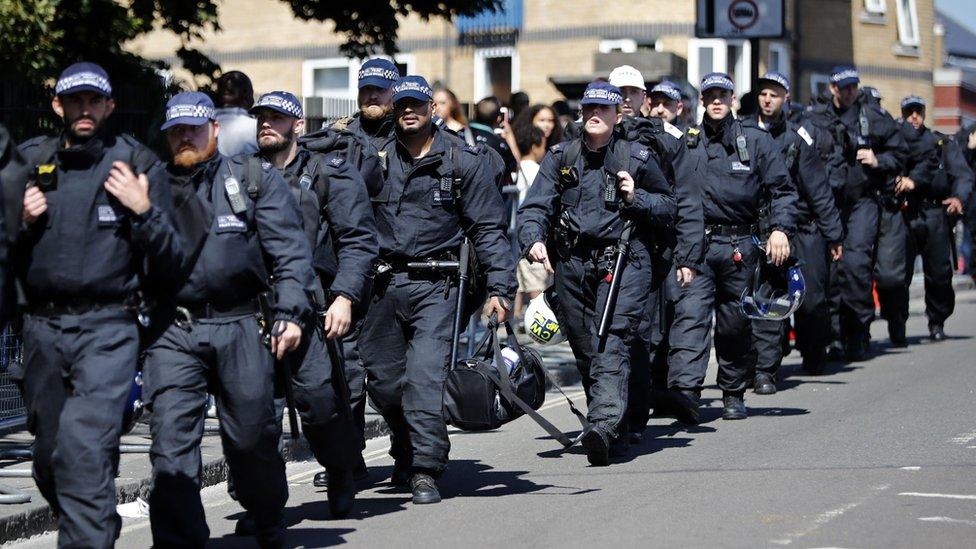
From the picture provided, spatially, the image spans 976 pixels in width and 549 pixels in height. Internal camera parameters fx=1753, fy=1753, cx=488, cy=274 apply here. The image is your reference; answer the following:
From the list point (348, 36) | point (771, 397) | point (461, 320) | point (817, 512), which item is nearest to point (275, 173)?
point (461, 320)

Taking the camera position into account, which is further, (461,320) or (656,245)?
(656,245)

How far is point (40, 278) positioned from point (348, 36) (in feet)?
38.6

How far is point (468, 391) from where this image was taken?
857 centimetres

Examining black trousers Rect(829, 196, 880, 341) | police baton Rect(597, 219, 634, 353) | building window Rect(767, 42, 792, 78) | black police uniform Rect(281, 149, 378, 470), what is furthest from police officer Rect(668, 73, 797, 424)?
building window Rect(767, 42, 792, 78)

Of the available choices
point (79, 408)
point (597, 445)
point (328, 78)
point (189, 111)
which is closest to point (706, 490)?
point (597, 445)

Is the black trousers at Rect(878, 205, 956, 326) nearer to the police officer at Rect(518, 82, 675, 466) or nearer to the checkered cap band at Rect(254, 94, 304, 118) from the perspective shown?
the police officer at Rect(518, 82, 675, 466)

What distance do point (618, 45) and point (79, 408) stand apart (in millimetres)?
25127

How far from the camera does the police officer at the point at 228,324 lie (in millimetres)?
7051

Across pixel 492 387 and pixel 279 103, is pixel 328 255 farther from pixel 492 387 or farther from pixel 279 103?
pixel 492 387

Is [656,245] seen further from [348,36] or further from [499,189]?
[348,36]

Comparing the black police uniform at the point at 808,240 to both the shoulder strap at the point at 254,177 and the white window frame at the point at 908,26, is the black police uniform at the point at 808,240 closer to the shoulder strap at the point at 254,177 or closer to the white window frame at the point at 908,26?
the shoulder strap at the point at 254,177

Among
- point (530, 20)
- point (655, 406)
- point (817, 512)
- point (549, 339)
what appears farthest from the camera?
point (530, 20)

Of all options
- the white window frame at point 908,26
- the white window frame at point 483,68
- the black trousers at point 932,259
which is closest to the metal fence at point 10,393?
the black trousers at point 932,259

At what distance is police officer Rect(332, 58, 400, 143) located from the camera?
9336 mm
